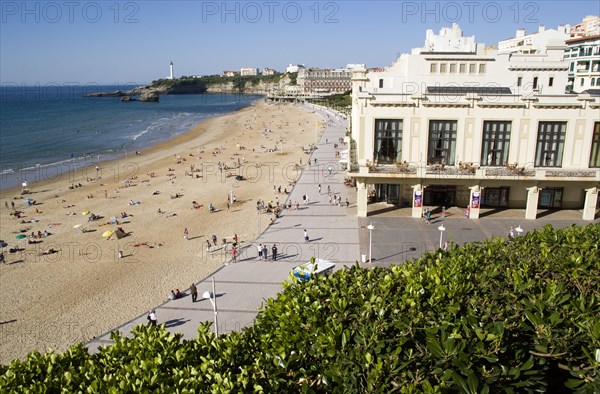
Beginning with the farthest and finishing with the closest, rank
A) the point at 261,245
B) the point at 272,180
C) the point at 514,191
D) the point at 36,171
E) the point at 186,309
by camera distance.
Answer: the point at 36,171, the point at 272,180, the point at 514,191, the point at 261,245, the point at 186,309

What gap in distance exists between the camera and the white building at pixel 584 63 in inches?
2586

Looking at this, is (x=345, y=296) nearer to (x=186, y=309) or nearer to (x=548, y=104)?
(x=186, y=309)

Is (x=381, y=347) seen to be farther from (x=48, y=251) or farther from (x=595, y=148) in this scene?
(x=48, y=251)

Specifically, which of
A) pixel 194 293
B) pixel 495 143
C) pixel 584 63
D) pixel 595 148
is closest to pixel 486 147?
pixel 495 143

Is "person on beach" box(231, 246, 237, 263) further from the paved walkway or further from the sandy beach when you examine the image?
the sandy beach

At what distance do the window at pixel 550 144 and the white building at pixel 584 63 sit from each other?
37983 mm

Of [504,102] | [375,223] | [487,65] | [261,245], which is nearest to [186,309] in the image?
[261,245]

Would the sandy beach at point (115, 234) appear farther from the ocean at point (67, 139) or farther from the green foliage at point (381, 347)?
the green foliage at point (381, 347)

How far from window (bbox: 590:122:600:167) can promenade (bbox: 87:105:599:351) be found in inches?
→ 177

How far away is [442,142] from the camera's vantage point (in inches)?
1352

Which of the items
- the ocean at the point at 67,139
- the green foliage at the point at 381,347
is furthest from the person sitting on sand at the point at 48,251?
the ocean at the point at 67,139

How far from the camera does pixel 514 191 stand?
37000mm

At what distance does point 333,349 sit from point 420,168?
1010 inches

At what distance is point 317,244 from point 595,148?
73.0 ft
